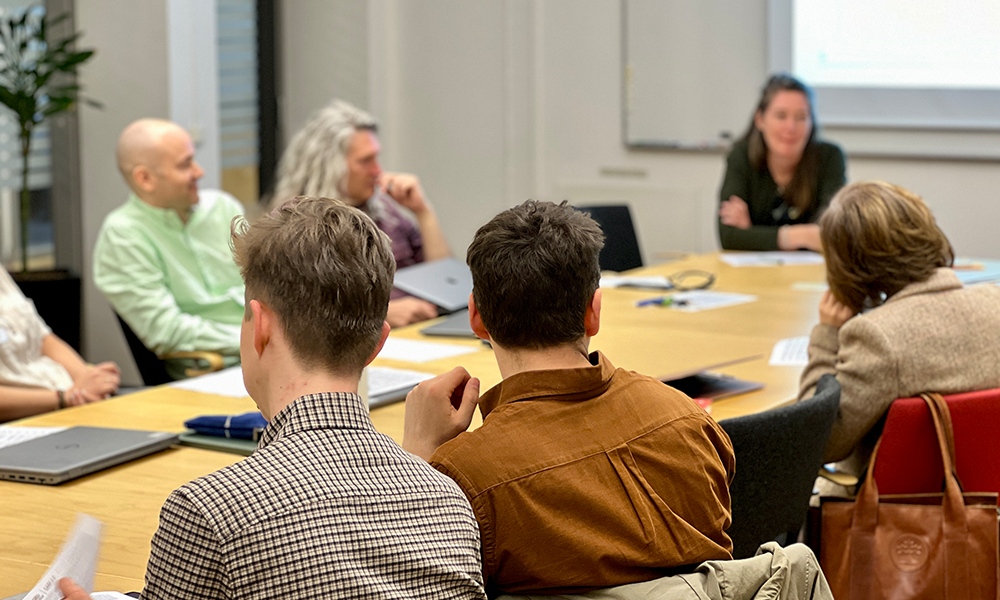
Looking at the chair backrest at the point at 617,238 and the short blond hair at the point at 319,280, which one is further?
the chair backrest at the point at 617,238

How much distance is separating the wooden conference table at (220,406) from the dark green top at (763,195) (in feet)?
1.44

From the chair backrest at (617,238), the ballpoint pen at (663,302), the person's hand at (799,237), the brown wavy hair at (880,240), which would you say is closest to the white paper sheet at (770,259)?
→ the person's hand at (799,237)

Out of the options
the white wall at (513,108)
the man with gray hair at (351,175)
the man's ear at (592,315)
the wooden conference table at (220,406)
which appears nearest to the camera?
the man's ear at (592,315)

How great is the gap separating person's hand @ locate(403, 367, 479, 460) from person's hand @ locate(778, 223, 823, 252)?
327cm

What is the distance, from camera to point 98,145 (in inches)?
210

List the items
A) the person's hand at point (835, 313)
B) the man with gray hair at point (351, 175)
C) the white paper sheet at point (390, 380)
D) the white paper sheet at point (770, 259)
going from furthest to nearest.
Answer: the white paper sheet at point (770, 259)
the man with gray hair at point (351, 175)
the white paper sheet at point (390, 380)
the person's hand at point (835, 313)

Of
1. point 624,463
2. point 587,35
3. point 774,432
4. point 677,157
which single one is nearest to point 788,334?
point 774,432

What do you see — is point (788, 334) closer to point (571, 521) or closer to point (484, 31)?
point (571, 521)

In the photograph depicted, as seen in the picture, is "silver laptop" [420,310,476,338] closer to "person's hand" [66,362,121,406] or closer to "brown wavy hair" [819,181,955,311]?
"person's hand" [66,362,121,406]

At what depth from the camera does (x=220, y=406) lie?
8.41 ft

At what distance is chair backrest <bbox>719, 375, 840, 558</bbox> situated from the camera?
1.83 m

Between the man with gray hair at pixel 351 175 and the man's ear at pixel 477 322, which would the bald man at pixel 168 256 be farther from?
the man's ear at pixel 477 322

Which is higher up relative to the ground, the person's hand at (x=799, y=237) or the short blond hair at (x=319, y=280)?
the short blond hair at (x=319, y=280)

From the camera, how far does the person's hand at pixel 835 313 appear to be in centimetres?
244
